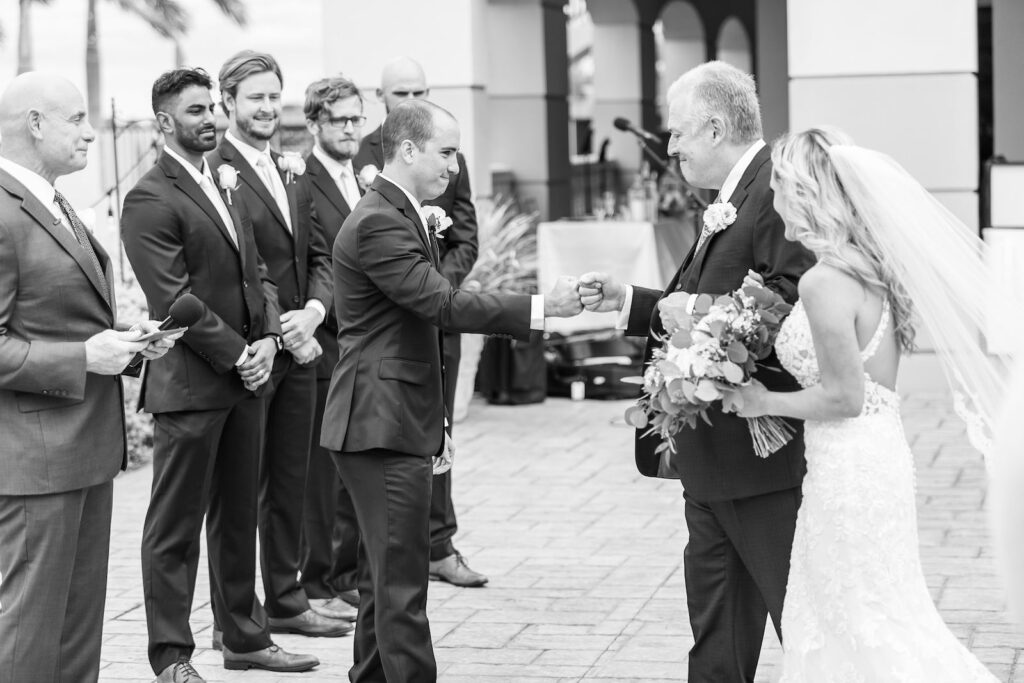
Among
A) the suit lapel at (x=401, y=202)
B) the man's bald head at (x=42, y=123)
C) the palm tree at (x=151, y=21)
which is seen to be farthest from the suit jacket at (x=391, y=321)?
the palm tree at (x=151, y=21)

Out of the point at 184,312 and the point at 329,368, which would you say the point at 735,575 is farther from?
the point at 329,368

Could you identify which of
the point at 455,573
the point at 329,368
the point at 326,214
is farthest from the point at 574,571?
the point at 326,214

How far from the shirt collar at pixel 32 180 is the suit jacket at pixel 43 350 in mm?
21

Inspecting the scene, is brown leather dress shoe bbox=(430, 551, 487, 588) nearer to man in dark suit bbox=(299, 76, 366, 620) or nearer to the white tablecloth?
man in dark suit bbox=(299, 76, 366, 620)

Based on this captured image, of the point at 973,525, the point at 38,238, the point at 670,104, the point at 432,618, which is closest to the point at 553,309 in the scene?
the point at 670,104

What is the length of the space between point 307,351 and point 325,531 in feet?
3.06

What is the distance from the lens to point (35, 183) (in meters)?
4.32

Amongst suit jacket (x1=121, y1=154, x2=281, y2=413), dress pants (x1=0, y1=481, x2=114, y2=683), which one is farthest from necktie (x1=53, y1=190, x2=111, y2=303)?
suit jacket (x1=121, y1=154, x2=281, y2=413)

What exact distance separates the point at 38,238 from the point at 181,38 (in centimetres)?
1566

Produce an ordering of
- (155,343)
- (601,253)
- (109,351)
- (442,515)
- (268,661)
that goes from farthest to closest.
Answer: (601,253) → (442,515) → (268,661) → (155,343) → (109,351)

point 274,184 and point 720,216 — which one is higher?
point 274,184

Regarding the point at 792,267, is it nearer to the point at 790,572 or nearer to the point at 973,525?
the point at 790,572

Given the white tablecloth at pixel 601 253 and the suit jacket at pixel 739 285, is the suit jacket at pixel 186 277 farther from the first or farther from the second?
the white tablecloth at pixel 601 253

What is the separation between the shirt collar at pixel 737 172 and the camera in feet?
Answer: 14.2
